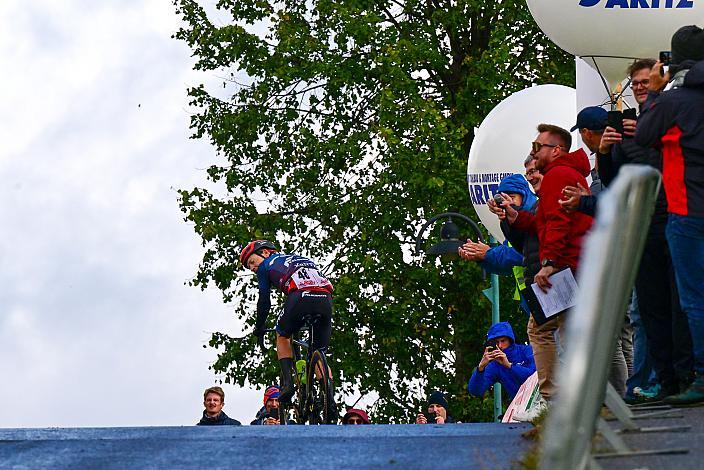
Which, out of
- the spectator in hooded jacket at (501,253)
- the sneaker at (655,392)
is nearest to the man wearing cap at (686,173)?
the sneaker at (655,392)

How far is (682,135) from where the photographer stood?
7.03 m

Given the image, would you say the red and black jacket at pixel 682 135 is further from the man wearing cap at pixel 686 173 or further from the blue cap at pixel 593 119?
the blue cap at pixel 593 119

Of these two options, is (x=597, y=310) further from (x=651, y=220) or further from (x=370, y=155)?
(x=370, y=155)

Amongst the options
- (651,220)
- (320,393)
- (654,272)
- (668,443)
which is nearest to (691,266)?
(651,220)

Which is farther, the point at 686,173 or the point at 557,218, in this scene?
the point at 557,218

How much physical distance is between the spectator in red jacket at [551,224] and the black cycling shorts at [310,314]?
171 inches

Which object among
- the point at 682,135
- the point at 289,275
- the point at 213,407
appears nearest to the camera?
the point at 682,135

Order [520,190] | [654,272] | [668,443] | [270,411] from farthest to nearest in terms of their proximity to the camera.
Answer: [270,411] < [520,190] < [654,272] < [668,443]

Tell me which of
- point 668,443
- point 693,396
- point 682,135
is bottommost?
point 668,443

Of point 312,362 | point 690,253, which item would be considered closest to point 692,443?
point 690,253

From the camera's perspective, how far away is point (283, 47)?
24281 mm

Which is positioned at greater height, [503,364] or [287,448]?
[503,364]

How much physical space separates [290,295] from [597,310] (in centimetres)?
923

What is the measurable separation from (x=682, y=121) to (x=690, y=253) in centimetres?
71
